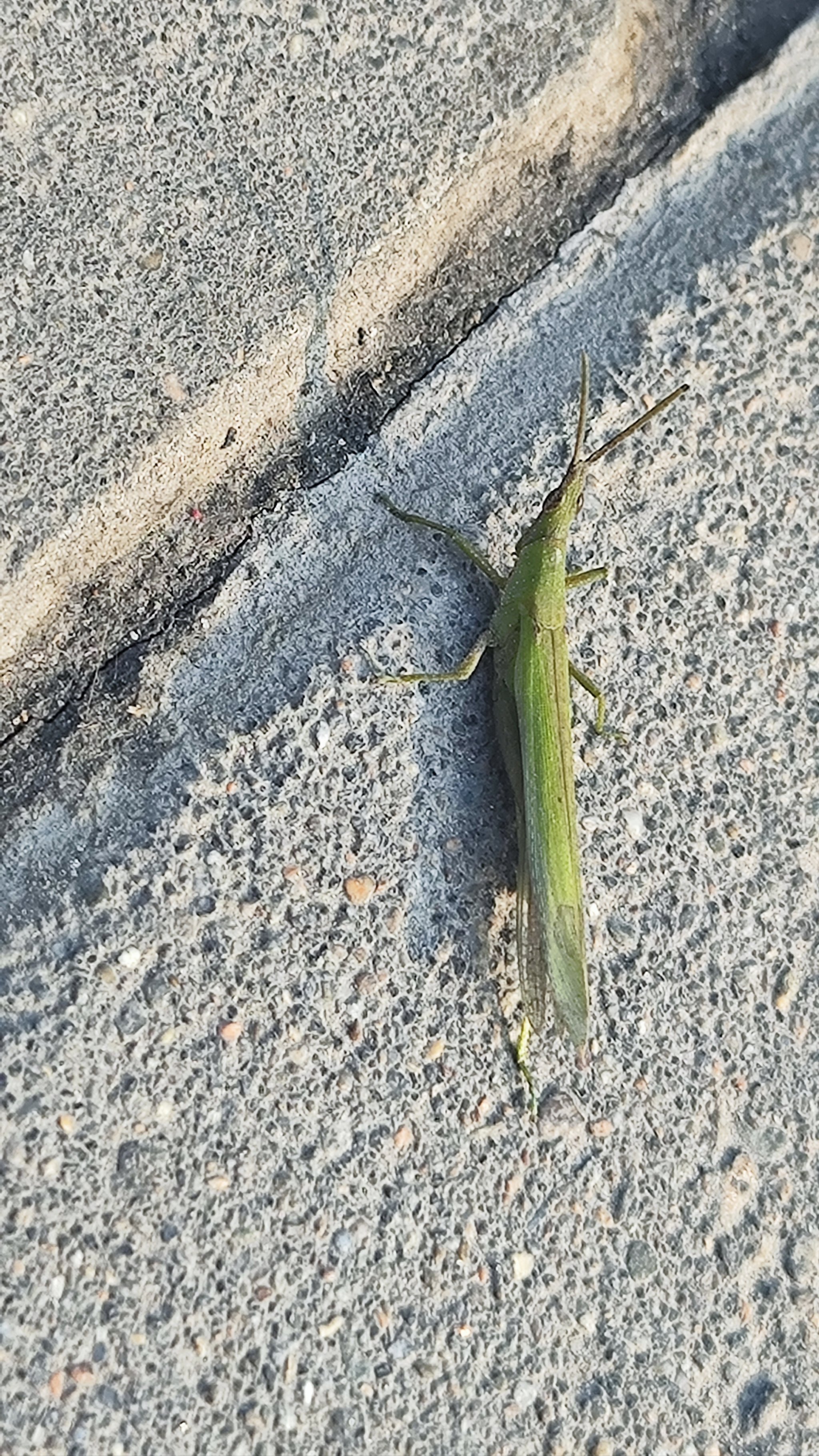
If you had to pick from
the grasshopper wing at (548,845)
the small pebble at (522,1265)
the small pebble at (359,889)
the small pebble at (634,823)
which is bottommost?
the small pebble at (522,1265)

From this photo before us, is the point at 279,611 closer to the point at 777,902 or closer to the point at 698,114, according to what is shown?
the point at 777,902

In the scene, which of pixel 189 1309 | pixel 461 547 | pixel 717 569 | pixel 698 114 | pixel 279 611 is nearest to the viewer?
pixel 189 1309

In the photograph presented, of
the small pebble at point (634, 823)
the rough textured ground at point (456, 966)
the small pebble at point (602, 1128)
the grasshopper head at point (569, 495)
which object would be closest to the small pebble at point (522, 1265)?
the rough textured ground at point (456, 966)

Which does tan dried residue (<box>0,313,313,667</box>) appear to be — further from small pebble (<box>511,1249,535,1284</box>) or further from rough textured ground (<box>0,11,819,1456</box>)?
small pebble (<box>511,1249,535,1284</box>)

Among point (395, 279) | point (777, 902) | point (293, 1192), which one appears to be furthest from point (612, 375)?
point (293, 1192)

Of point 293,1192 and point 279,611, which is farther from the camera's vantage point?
point 279,611

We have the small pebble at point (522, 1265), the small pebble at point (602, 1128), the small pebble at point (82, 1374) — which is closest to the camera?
the small pebble at point (82, 1374)

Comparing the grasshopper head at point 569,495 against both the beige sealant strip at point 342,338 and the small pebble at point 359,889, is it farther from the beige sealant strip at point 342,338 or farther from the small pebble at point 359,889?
the small pebble at point 359,889
